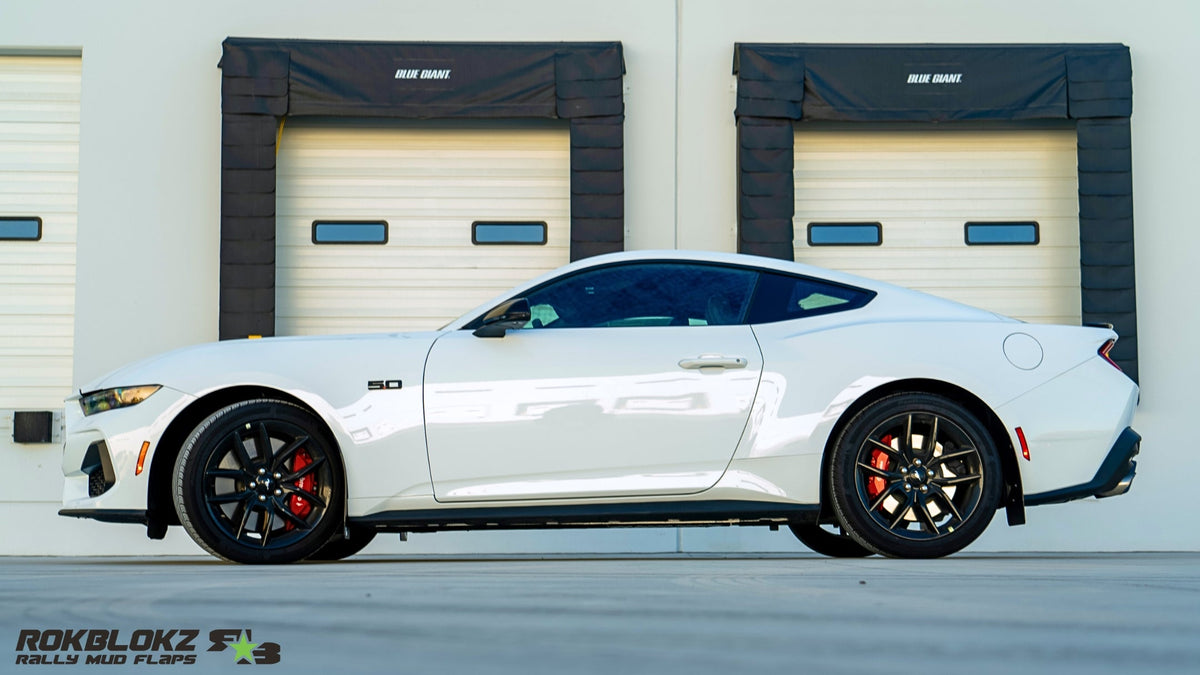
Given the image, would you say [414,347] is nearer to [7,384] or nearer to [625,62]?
[625,62]

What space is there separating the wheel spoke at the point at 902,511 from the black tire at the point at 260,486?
6.71ft

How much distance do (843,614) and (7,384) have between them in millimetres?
9016

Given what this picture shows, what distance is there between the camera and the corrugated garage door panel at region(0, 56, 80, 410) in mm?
9883

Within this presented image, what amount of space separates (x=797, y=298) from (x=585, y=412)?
1012 millimetres

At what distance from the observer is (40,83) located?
10133mm

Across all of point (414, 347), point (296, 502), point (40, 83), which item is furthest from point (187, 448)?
point (40, 83)

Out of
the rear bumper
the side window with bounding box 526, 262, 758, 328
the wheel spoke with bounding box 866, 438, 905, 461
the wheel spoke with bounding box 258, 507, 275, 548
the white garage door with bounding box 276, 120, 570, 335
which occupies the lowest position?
the wheel spoke with bounding box 258, 507, 275, 548

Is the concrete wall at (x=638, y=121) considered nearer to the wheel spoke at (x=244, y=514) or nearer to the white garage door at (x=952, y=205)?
the white garage door at (x=952, y=205)

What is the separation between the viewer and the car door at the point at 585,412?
15.7 ft

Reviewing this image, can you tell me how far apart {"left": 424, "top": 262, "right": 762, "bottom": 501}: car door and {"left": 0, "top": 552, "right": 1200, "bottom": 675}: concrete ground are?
139cm

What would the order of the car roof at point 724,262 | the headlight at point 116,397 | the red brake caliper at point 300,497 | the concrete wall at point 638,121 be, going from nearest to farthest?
the red brake caliper at point 300,497 → the headlight at point 116,397 → the car roof at point 724,262 → the concrete wall at point 638,121

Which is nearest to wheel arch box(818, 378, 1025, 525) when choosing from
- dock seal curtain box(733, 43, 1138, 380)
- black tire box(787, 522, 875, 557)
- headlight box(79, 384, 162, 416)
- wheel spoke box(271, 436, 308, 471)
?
black tire box(787, 522, 875, 557)

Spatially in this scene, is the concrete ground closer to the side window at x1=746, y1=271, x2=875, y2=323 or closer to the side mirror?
the side mirror

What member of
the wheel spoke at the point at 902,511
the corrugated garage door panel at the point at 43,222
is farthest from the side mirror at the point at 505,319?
the corrugated garage door panel at the point at 43,222
